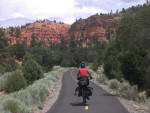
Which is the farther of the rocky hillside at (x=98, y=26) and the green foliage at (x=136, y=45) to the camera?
Result: the rocky hillside at (x=98, y=26)

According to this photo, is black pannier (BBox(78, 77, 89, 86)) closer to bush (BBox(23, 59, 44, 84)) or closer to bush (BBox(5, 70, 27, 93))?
bush (BBox(5, 70, 27, 93))

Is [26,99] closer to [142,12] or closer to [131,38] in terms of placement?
[131,38]

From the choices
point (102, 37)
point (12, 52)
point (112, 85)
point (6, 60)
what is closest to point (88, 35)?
point (102, 37)

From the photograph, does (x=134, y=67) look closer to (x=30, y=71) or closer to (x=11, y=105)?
(x=11, y=105)

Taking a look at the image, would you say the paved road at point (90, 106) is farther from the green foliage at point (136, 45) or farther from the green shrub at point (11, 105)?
the green foliage at point (136, 45)

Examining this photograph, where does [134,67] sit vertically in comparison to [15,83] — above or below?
above

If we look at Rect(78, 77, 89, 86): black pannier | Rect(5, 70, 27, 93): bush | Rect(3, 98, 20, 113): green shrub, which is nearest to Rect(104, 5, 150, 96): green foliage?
Rect(78, 77, 89, 86): black pannier

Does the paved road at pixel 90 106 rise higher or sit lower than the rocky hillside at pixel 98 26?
lower

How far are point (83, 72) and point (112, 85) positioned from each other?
11199 millimetres

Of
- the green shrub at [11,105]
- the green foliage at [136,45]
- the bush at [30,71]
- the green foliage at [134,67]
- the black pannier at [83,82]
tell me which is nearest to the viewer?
the green shrub at [11,105]

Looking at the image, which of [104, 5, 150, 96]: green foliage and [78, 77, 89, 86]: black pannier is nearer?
[78, 77, 89, 86]: black pannier

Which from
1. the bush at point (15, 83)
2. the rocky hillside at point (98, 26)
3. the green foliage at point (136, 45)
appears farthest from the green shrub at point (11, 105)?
the rocky hillside at point (98, 26)

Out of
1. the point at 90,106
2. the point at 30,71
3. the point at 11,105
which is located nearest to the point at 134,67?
the point at 90,106

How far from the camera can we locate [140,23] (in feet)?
47.8
